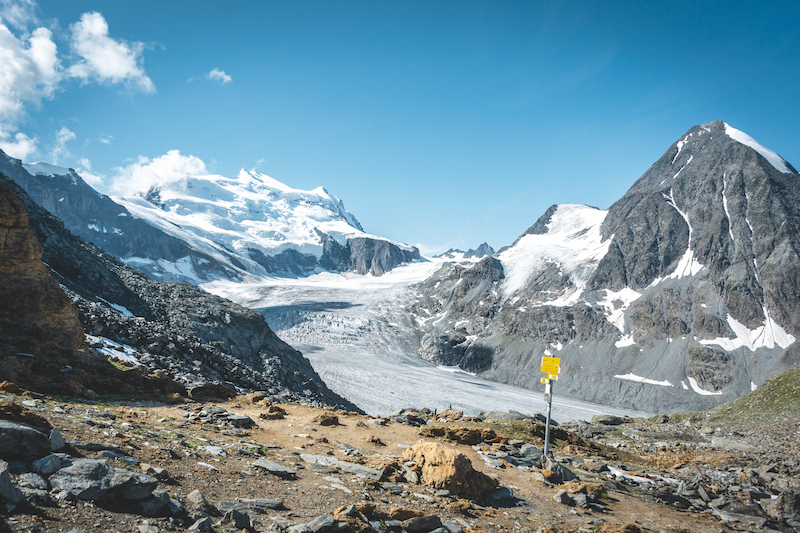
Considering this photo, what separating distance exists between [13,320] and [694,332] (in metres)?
117

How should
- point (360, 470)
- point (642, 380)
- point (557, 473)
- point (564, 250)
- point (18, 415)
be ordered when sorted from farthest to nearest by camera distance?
1. point (564, 250)
2. point (642, 380)
3. point (557, 473)
4. point (360, 470)
5. point (18, 415)

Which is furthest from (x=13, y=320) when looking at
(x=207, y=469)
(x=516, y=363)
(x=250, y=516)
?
(x=516, y=363)

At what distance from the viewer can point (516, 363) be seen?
379ft

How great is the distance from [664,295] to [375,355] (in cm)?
8007

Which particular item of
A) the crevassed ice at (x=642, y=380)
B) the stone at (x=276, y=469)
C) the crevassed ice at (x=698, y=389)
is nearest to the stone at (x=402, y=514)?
the stone at (x=276, y=469)

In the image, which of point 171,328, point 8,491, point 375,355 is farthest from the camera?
point 375,355

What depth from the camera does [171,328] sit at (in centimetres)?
3666

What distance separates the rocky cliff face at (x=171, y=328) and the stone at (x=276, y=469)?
1213 cm

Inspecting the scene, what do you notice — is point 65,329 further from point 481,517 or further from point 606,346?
point 606,346

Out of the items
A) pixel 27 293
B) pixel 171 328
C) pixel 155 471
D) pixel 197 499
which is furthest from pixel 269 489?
pixel 171 328

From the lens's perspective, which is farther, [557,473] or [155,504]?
[557,473]

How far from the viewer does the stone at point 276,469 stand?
10789 millimetres

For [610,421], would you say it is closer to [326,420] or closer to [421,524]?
[326,420]

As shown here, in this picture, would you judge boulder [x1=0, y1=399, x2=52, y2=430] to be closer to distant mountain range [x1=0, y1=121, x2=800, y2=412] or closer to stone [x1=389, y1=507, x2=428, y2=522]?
stone [x1=389, y1=507, x2=428, y2=522]
